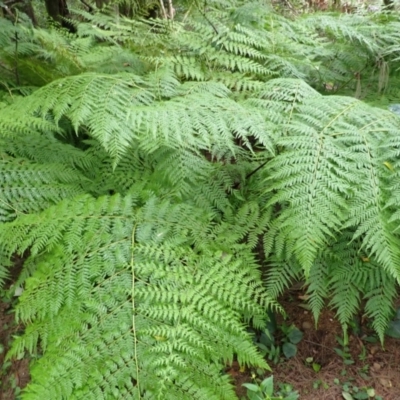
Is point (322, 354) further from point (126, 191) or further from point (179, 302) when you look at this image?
point (126, 191)

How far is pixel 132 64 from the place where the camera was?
2.64 m

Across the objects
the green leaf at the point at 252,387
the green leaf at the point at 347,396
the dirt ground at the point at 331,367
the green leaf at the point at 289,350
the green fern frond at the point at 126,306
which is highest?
the green fern frond at the point at 126,306

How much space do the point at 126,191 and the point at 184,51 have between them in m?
1.11

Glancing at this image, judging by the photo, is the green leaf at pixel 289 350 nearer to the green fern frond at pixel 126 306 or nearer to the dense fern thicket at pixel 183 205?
the dense fern thicket at pixel 183 205

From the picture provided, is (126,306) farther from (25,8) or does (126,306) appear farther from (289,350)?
(25,8)

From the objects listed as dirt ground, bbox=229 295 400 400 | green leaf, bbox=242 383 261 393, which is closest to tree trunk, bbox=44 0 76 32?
dirt ground, bbox=229 295 400 400

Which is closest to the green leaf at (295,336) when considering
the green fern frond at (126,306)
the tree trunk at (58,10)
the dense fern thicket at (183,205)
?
the dense fern thicket at (183,205)

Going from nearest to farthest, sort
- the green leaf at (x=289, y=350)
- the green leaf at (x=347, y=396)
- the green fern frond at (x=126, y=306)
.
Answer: the green fern frond at (x=126, y=306)
the green leaf at (x=347, y=396)
the green leaf at (x=289, y=350)

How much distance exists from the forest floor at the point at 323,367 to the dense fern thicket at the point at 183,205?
199 mm

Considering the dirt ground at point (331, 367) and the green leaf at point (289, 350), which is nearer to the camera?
the dirt ground at point (331, 367)

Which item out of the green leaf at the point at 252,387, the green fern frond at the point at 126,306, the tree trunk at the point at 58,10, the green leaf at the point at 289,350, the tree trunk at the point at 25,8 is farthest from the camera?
the tree trunk at the point at 25,8

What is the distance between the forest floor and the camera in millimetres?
2256

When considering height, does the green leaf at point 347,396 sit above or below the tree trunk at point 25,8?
below

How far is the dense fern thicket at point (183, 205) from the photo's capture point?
171 centimetres
